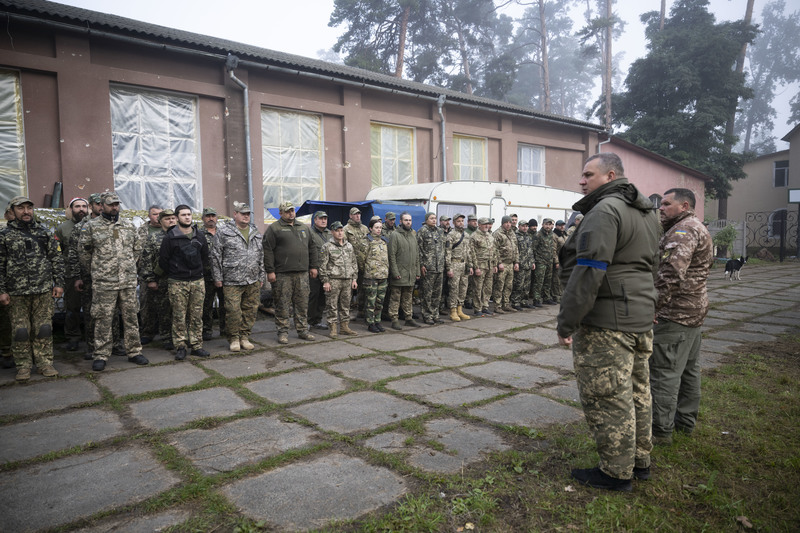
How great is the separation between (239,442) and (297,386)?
1.31m

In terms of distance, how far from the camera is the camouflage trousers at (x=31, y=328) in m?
5.05

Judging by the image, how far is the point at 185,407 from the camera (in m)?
4.26

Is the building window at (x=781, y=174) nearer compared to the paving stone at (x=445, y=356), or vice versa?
the paving stone at (x=445, y=356)

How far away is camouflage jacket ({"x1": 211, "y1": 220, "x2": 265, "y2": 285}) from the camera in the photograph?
631 centimetres

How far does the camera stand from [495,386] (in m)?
4.86

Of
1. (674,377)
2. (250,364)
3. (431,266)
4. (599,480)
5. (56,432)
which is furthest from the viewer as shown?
(431,266)

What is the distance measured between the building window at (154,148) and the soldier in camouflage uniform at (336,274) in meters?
4.72

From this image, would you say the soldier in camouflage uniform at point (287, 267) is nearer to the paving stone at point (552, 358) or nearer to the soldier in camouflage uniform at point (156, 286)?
the soldier in camouflage uniform at point (156, 286)

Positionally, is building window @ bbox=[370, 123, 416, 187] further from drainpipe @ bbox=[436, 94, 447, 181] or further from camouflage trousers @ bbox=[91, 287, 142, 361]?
camouflage trousers @ bbox=[91, 287, 142, 361]

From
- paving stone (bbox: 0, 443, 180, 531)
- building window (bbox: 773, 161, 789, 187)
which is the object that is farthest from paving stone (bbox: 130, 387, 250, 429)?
building window (bbox: 773, 161, 789, 187)

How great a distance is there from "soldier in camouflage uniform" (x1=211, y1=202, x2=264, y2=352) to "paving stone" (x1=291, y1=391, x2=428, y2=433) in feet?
8.02

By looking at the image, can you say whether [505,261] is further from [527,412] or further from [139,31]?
[139,31]

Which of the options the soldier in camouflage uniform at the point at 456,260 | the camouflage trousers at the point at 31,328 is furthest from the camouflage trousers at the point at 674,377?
the camouflage trousers at the point at 31,328

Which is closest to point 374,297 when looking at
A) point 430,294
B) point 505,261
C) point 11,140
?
point 430,294
